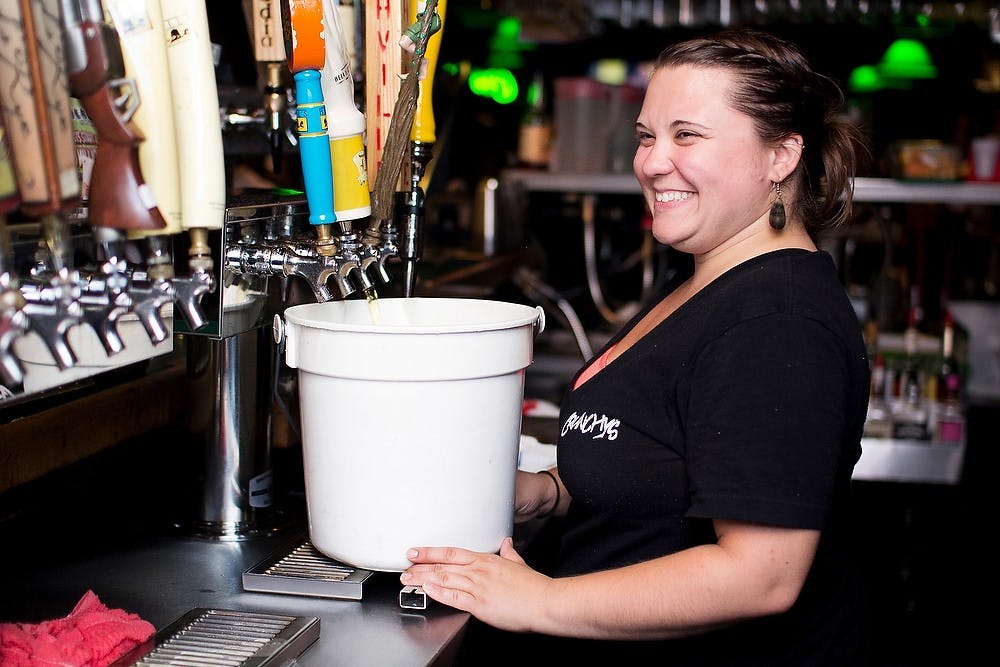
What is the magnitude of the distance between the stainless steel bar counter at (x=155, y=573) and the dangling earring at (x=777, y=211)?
0.59 meters

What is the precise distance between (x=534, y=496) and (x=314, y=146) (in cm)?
59

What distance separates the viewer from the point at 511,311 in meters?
1.47

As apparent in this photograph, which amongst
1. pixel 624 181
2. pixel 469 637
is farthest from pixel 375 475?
pixel 624 181

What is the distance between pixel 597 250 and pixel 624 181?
707 millimetres

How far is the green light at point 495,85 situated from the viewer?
20.8ft

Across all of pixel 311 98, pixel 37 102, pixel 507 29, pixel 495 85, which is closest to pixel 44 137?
pixel 37 102

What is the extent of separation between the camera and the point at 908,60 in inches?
208

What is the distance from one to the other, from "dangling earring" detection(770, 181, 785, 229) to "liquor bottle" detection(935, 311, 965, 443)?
190cm

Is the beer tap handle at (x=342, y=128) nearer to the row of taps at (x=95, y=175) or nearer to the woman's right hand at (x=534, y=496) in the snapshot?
the row of taps at (x=95, y=175)

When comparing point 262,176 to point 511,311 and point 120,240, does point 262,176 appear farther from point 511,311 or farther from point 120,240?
point 120,240

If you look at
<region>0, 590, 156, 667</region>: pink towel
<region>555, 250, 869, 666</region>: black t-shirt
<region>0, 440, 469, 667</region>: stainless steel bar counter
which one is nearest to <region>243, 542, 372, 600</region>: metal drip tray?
<region>0, 440, 469, 667</region>: stainless steel bar counter

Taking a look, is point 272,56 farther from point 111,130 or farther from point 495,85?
point 495,85

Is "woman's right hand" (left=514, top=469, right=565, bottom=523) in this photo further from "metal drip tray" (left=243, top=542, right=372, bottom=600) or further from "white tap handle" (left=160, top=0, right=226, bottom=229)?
"white tap handle" (left=160, top=0, right=226, bottom=229)

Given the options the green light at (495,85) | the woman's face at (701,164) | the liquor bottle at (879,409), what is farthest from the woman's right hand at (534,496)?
the green light at (495,85)
